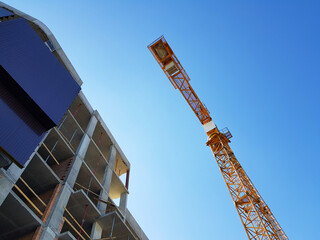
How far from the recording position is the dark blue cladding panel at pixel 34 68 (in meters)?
12.8

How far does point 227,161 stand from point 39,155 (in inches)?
727

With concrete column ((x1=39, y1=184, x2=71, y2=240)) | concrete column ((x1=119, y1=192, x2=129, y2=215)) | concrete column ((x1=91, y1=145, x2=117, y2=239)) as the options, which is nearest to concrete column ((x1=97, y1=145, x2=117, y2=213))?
concrete column ((x1=91, y1=145, x2=117, y2=239))

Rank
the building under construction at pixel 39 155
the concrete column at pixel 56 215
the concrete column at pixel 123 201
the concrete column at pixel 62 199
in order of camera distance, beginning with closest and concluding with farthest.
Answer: the building under construction at pixel 39 155
the concrete column at pixel 56 215
the concrete column at pixel 62 199
the concrete column at pixel 123 201

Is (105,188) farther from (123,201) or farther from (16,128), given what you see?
(16,128)

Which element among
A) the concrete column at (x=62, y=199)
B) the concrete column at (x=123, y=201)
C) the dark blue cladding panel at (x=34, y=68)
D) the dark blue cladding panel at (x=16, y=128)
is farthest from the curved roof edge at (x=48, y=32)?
the concrete column at (x=123, y=201)

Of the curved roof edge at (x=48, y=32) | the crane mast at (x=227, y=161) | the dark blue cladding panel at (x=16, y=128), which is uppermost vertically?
the curved roof edge at (x=48, y=32)

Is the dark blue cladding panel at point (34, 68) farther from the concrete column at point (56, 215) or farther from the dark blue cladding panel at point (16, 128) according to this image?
the concrete column at point (56, 215)

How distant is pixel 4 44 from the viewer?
12656 mm

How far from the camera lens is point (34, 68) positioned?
14.2m

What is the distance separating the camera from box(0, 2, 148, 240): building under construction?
1218cm

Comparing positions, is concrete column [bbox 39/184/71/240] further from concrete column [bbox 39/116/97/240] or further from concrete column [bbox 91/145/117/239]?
concrete column [bbox 91/145/117/239]

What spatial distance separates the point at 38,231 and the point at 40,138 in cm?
416

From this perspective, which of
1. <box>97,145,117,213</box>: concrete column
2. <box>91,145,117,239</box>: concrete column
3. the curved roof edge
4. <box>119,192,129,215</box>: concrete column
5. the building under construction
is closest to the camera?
the building under construction

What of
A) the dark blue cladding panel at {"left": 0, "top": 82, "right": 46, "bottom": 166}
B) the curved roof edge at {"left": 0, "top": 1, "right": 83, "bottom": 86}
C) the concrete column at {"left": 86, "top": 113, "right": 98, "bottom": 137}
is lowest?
the concrete column at {"left": 86, "top": 113, "right": 98, "bottom": 137}
